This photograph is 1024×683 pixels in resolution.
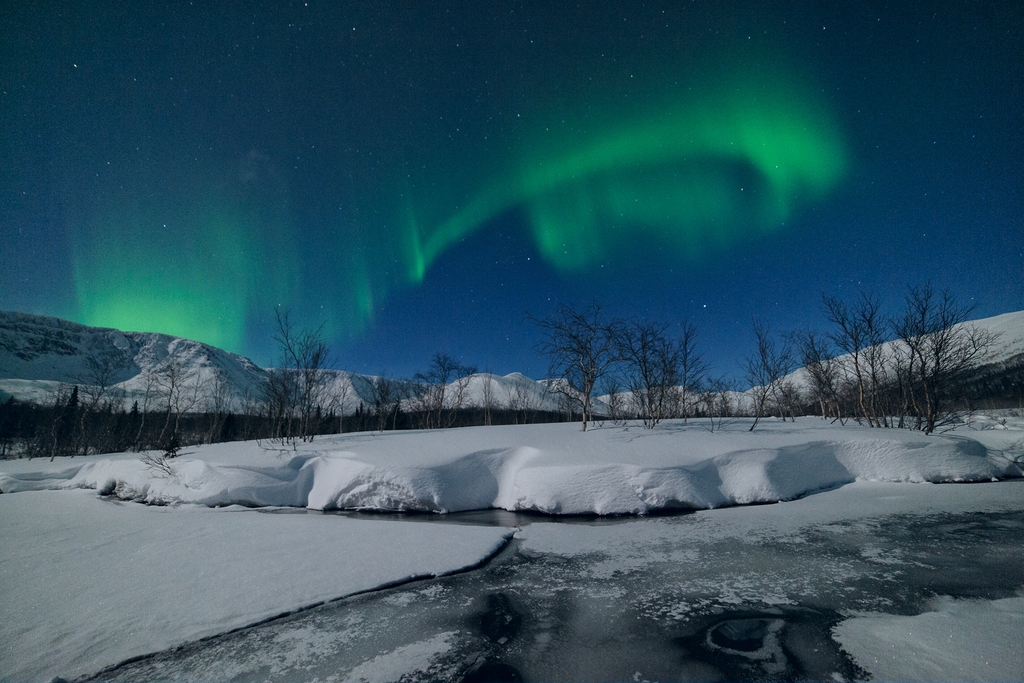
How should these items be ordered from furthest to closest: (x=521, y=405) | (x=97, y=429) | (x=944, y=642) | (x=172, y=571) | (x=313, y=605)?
(x=521, y=405) < (x=97, y=429) < (x=172, y=571) < (x=313, y=605) < (x=944, y=642)

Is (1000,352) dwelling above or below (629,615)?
above

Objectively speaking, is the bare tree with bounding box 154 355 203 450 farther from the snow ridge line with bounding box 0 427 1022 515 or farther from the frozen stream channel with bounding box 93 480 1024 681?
the frozen stream channel with bounding box 93 480 1024 681

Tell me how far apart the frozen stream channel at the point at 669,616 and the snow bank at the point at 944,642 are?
23mm

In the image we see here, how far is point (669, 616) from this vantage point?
494cm

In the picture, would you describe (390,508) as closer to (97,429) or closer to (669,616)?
(669,616)

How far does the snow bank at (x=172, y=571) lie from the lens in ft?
15.8

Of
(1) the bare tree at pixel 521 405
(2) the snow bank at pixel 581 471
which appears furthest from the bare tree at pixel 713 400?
(1) the bare tree at pixel 521 405

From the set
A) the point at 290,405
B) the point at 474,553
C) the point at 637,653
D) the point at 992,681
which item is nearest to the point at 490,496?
the point at 474,553

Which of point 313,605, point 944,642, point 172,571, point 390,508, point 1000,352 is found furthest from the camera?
point 1000,352

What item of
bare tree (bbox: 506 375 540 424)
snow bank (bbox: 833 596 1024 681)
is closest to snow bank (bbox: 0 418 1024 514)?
snow bank (bbox: 833 596 1024 681)

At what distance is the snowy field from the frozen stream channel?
0.16 metres

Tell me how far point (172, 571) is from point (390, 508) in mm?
6289

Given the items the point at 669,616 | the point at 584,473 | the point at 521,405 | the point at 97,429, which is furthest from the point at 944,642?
the point at 97,429

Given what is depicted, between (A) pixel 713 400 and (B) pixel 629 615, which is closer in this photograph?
(B) pixel 629 615
